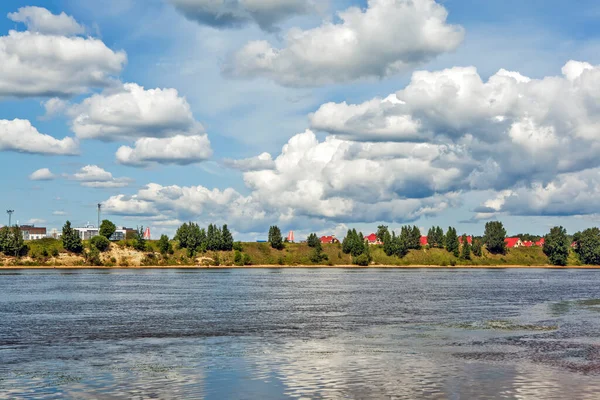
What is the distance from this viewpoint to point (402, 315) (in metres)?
81.4

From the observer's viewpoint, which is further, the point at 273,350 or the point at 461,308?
the point at 461,308

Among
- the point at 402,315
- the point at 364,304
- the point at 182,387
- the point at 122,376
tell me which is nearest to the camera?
the point at 182,387

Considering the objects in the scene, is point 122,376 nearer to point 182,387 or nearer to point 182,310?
point 182,387

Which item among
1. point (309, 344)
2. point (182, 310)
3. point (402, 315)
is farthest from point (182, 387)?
point (182, 310)

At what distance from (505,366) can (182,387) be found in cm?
2136

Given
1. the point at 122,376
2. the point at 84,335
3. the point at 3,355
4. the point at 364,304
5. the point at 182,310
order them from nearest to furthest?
the point at 122,376 < the point at 3,355 < the point at 84,335 < the point at 182,310 < the point at 364,304

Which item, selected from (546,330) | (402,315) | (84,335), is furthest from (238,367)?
(402,315)

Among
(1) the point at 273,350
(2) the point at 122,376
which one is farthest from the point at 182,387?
(1) the point at 273,350

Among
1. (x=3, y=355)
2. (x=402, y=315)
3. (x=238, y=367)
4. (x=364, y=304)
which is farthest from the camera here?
(x=364, y=304)

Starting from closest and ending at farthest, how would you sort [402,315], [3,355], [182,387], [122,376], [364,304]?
[182,387] → [122,376] → [3,355] → [402,315] → [364,304]

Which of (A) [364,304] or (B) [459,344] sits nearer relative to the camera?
(B) [459,344]

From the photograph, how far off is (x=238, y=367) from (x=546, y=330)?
35958 mm

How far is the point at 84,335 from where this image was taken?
61594mm

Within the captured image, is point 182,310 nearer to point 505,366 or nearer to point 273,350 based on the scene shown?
point 273,350
